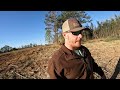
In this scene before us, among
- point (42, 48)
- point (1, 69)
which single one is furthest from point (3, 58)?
point (42, 48)

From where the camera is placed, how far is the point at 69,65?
292 cm

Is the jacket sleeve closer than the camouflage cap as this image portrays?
Yes

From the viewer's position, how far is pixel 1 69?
320cm

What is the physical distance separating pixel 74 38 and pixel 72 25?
129mm

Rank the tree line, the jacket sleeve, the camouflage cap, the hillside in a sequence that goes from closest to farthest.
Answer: the jacket sleeve → the camouflage cap → the hillside → the tree line

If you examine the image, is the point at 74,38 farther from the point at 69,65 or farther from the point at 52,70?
the point at 52,70

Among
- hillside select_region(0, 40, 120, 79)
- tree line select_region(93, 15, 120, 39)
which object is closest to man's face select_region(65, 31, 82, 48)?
hillside select_region(0, 40, 120, 79)

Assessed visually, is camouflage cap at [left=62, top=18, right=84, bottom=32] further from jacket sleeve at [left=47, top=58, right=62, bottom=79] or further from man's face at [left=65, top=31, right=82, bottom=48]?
jacket sleeve at [left=47, top=58, right=62, bottom=79]

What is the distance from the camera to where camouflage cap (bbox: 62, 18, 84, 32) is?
2.95 m

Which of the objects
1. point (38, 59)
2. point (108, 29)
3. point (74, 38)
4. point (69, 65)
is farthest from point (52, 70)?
point (108, 29)

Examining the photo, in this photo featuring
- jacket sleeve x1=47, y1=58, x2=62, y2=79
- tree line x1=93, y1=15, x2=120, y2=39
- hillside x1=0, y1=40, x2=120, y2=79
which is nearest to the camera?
jacket sleeve x1=47, y1=58, x2=62, y2=79

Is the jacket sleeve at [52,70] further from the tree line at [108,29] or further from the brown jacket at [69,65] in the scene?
the tree line at [108,29]

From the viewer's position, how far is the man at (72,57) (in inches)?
113

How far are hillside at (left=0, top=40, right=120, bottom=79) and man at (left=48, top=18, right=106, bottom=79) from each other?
0.20 m
